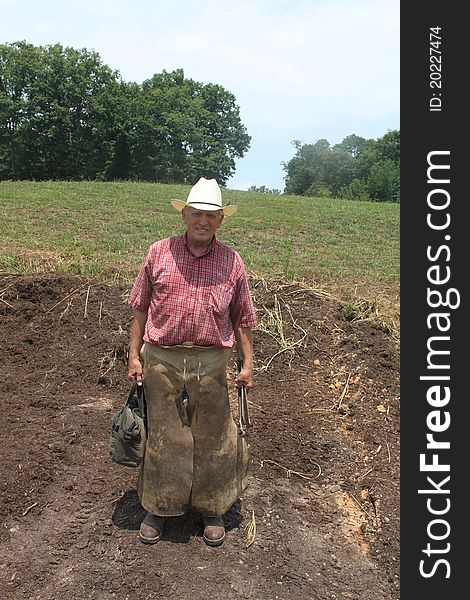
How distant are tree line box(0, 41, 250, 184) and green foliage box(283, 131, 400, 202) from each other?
715 inches

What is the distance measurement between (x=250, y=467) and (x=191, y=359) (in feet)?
4.65

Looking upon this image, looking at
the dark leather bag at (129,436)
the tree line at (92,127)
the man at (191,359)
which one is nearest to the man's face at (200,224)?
the man at (191,359)

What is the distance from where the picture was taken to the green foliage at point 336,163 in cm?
6839

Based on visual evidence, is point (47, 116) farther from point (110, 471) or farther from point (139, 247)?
point (110, 471)

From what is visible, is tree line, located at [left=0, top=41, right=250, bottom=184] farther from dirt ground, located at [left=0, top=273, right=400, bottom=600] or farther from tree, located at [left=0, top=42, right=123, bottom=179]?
dirt ground, located at [left=0, top=273, right=400, bottom=600]

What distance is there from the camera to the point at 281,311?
6078mm

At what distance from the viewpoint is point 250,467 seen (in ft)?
13.4

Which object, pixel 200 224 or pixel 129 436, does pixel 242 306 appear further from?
pixel 129 436

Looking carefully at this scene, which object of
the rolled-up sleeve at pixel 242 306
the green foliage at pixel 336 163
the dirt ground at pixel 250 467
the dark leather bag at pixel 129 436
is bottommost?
the dirt ground at pixel 250 467

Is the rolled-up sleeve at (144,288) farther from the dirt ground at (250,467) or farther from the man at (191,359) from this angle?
the dirt ground at (250,467)

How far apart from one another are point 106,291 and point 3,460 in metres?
2.74

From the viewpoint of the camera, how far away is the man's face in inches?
116

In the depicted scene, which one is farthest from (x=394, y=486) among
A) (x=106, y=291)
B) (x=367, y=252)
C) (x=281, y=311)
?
(x=367, y=252)

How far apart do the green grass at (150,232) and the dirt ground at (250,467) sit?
1.05 metres
